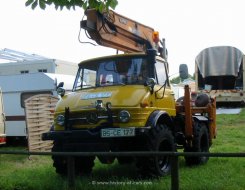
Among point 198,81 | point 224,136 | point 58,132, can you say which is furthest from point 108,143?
point 198,81

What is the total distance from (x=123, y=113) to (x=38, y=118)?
614 centimetres

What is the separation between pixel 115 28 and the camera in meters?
9.31

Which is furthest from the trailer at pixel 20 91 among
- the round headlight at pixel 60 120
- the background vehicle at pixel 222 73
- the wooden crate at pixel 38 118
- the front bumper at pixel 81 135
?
the background vehicle at pixel 222 73

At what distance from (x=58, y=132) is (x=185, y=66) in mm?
2653

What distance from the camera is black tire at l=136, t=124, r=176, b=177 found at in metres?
6.61


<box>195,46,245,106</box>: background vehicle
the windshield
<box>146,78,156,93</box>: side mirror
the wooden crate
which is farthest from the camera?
<box>195,46,245,106</box>: background vehicle

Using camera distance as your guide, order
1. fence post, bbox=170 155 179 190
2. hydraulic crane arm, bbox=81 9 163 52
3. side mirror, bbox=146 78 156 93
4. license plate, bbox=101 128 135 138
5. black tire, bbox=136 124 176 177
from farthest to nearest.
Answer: hydraulic crane arm, bbox=81 9 163 52
side mirror, bbox=146 78 156 93
black tire, bbox=136 124 176 177
license plate, bbox=101 128 135 138
fence post, bbox=170 155 179 190

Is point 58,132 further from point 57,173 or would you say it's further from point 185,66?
point 185,66

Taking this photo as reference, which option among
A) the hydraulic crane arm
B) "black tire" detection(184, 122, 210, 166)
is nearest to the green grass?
"black tire" detection(184, 122, 210, 166)

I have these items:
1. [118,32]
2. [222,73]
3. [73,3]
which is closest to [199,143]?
A: [118,32]

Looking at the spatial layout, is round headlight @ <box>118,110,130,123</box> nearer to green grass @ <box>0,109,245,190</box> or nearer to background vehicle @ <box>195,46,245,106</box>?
green grass @ <box>0,109,245,190</box>

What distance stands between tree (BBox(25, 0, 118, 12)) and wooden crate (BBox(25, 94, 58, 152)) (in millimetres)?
5996

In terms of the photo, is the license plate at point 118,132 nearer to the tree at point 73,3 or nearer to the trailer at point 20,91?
the tree at point 73,3

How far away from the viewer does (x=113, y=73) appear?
7703mm
